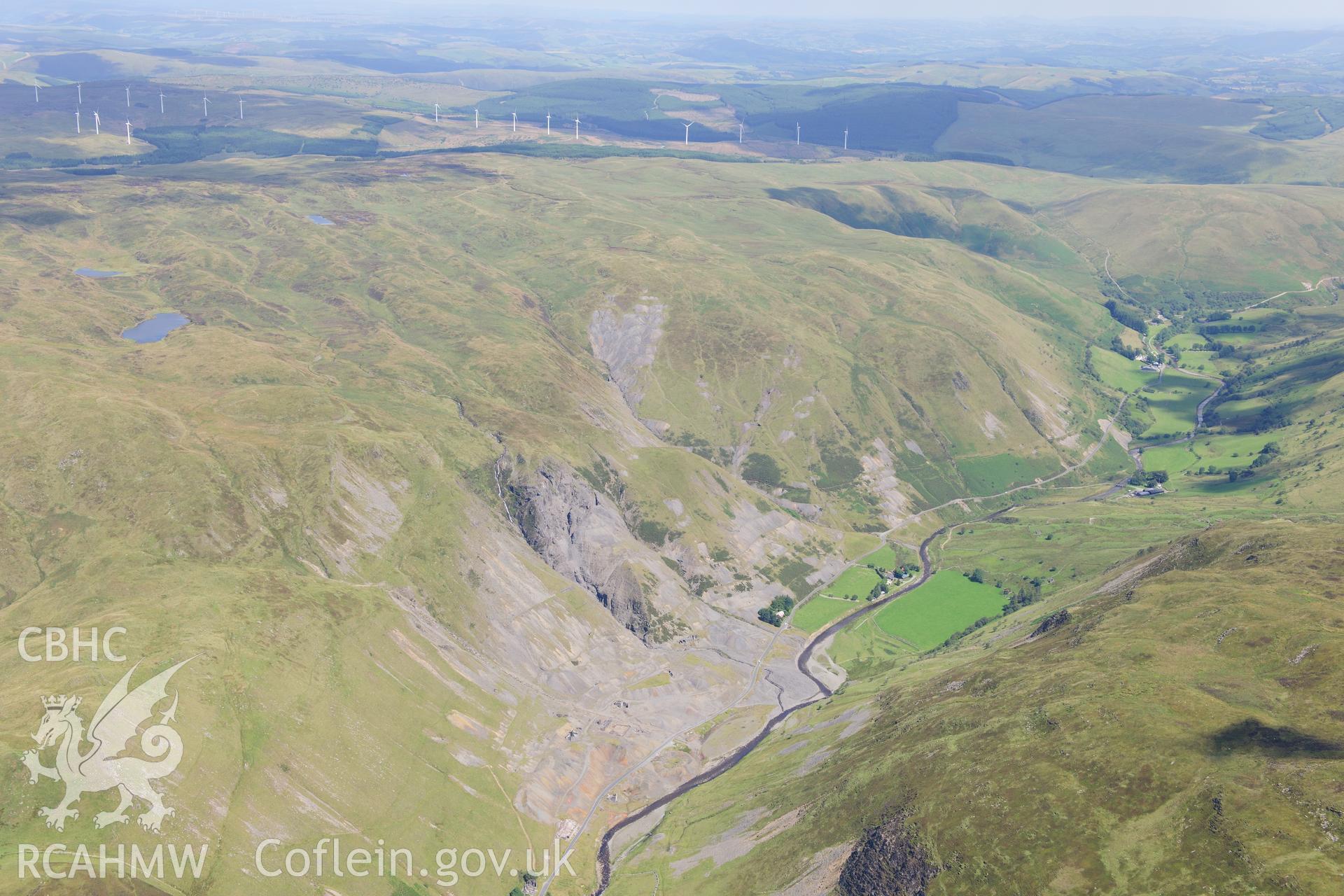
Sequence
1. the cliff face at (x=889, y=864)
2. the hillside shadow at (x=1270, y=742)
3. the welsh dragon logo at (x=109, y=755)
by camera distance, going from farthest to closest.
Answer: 1. the cliff face at (x=889, y=864)
2. the hillside shadow at (x=1270, y=742)
3. the welsh dragon logo at (x=109, y=755)

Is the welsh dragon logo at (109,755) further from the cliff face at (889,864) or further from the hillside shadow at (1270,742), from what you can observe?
the hillside shadow at (1270,742)

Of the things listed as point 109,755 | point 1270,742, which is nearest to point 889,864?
point 1270,742

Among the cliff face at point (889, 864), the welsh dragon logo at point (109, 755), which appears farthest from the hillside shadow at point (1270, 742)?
the welsh dragon logo at point (109, 755)

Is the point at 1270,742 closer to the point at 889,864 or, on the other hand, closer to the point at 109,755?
the point at 889,864

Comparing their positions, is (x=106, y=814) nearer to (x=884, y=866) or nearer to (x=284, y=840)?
(x=284, y=840)

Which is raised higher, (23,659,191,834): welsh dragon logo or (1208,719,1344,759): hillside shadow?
(1208,719,1344,759): hillside shadow

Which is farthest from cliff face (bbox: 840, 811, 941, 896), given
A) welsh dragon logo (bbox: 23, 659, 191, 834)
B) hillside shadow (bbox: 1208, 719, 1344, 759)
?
welsh dragon logo (bbox: 23, 659, 191, 834)

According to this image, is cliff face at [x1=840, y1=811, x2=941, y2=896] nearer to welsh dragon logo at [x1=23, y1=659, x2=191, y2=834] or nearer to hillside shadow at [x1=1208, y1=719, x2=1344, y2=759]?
hillside shadow at [x1=1208, y1=719, x2=1344, y2=759]

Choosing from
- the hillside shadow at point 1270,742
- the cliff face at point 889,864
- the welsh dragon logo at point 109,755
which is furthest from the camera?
the cliff face at point 889,864
